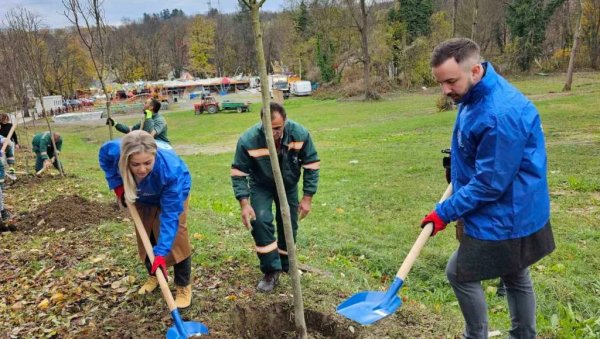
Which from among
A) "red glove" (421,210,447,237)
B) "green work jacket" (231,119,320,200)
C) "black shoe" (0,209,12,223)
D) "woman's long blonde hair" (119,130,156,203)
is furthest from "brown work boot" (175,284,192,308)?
"black shoe" (0,209,12,223)

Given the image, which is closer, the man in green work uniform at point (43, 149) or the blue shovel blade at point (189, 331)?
the blue shovel blade at point (189, 331)

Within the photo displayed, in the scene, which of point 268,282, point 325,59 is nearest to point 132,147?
point 268,282

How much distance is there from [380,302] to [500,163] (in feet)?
3.98

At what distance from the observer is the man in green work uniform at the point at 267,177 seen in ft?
12.6

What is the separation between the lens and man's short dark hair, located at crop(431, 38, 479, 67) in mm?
2377

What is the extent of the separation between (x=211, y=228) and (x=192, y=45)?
259 ft

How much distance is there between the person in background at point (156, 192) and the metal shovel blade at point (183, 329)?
14.4 inches

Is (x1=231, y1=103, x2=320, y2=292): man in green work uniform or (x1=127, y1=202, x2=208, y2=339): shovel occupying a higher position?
(x1=231, y1=103, x2=320, y2=292): man in green work uniform

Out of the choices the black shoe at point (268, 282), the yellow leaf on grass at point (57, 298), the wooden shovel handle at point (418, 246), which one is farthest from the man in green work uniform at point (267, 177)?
the yellow leaf on grass at point (57, 298)

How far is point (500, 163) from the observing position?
2.28m

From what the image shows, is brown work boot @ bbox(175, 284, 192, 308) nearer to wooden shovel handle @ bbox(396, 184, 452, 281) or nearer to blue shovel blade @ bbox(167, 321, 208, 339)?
blue shovel blade @ bbox(167, 321, 208, 339)

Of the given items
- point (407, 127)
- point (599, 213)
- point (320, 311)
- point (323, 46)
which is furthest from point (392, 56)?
point (320, 311)

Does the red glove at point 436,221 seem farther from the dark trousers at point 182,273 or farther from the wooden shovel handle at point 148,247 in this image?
the dark trousers at point 182,273

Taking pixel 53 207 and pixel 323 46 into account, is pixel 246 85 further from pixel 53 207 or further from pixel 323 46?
pixel 53 207
